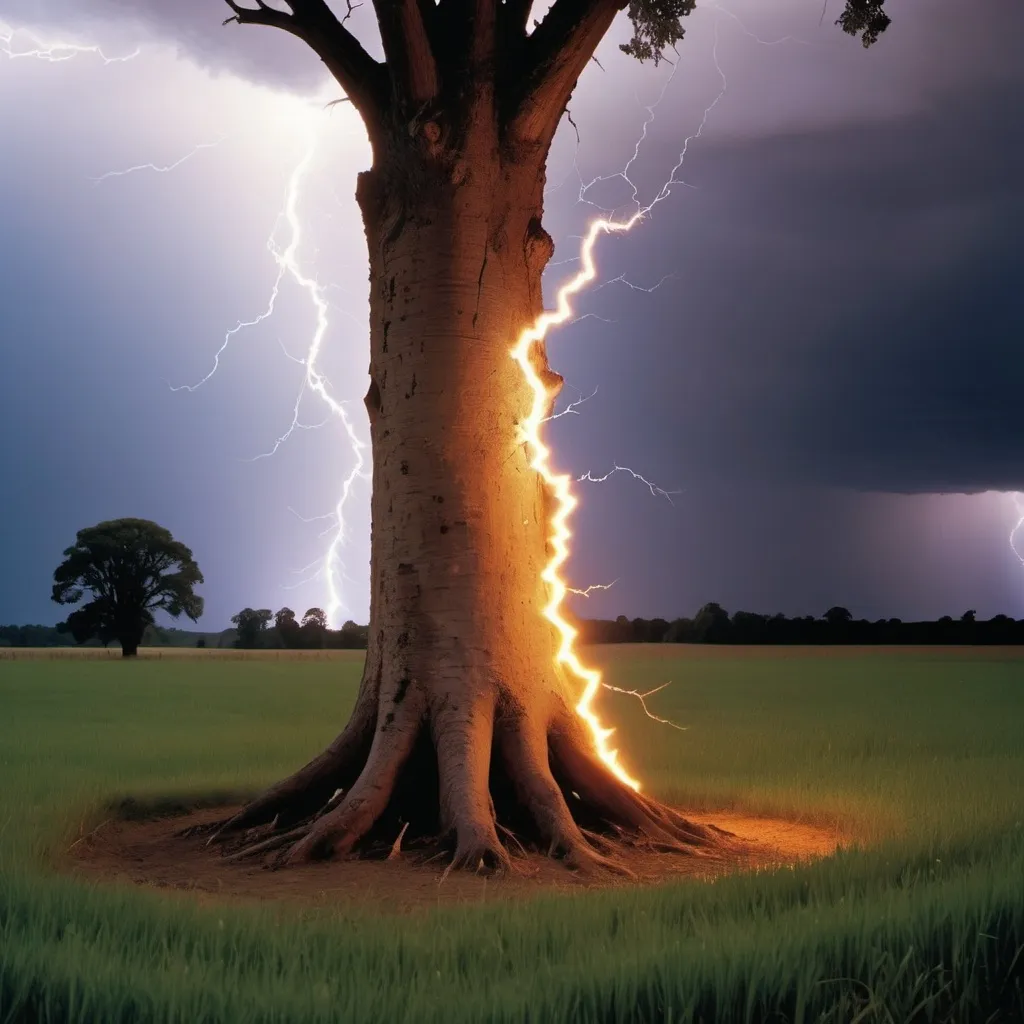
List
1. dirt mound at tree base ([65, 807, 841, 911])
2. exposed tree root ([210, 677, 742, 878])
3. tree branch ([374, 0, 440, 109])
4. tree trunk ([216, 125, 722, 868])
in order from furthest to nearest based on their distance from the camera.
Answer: tree branch ([374, 0, 440, 109]) → tree trunk ([216, 125, 722, 868]) → exposed tree root ([210, 677, 742, 878]) → dirt mound at tree base ([65, 807, 841, 911])

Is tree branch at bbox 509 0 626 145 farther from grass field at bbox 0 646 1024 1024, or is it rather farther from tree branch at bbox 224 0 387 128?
grass field at bbox 0 646 1024 1024

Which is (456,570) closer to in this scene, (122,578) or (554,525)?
(554,525)

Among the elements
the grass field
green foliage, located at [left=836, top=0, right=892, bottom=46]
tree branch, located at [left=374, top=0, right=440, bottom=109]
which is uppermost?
green foliage, located at [left=836, top=0, right=892, bottom=46]

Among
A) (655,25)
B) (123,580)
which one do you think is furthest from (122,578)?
(655,25)

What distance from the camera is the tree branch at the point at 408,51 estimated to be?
23.9ft

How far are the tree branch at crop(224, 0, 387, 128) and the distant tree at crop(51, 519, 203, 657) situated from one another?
5343cm

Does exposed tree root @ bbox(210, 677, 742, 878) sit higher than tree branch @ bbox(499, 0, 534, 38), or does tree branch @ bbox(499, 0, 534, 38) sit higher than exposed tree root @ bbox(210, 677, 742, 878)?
tree branch @ bbox(499, 0, 534, 38)

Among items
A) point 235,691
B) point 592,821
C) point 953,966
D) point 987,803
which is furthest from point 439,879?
point 235,691

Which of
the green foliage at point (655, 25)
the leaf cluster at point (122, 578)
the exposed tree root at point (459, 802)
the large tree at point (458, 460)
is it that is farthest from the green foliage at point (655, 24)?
the leaf cluster at point (122, 578)

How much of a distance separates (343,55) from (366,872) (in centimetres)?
568

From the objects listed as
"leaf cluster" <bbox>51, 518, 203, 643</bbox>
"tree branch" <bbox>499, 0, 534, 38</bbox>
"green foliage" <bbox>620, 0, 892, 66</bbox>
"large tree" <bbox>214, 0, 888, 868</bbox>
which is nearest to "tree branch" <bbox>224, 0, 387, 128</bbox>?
"large tree" <bbox>214, 0, 888, 868</bbox>

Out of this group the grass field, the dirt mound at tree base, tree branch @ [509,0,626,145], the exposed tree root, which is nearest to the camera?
the grass field

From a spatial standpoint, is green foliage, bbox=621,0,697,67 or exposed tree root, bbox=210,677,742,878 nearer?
exposed tree root, bbox=210,677,742,878

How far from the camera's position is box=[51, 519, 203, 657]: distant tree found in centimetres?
5828
